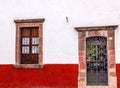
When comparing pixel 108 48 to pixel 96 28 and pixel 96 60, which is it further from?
pixel 96 28

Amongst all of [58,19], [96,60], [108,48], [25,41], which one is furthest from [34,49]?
[108,48]

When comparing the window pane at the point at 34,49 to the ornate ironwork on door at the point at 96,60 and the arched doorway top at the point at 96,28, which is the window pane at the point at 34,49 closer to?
the arched doorway top at the point at 96,28

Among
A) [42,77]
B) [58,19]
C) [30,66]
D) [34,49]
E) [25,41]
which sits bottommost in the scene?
[42,77]

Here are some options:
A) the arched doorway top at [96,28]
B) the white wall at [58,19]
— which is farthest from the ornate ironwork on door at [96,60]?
the white wall at [58,19]

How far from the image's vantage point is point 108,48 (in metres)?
14.7

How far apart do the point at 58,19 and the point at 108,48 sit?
103 inches

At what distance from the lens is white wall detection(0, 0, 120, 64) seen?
48.9 feet

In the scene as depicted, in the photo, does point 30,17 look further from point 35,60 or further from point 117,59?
point 117,59

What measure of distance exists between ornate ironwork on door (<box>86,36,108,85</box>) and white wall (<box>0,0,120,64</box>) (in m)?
0.59

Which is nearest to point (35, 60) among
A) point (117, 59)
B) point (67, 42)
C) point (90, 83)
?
point (67, 42)

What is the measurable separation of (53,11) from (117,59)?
11.9 feet

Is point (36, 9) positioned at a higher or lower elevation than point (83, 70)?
higher

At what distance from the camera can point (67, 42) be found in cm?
1522

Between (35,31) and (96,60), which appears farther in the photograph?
(35,31)
